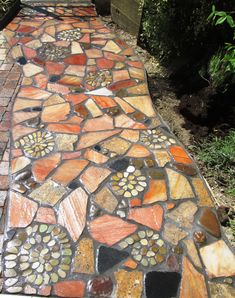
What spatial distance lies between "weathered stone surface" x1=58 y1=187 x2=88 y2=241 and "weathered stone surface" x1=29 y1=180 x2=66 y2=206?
79 millimetres

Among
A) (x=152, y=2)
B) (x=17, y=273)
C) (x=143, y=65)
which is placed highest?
(x=152, y=2)

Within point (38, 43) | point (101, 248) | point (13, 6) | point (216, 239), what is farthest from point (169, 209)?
point (13, 6)

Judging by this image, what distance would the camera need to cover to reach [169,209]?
9.69ft

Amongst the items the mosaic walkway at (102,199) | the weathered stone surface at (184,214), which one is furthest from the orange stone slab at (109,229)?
the weathered stone surface at (184,214)

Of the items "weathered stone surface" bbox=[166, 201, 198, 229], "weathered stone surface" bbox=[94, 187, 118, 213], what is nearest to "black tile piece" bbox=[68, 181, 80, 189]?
"weathered stone surface" bbox=[94, 187, 118, 213]

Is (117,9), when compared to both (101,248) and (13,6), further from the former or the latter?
(101,248)

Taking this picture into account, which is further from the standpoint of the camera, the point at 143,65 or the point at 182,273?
the point at 143,65

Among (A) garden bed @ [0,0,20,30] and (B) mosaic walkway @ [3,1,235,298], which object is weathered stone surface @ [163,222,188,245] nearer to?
(B) mosaic walkway @ [3,1,235,298]

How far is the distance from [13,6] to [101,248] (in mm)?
4709

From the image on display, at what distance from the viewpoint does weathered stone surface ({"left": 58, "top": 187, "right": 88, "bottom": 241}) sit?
109 inches

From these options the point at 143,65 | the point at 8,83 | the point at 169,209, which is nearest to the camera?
the point at 169,209

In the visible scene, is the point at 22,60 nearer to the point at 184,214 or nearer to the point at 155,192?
the point at 155,192

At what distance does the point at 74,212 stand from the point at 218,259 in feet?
4.00

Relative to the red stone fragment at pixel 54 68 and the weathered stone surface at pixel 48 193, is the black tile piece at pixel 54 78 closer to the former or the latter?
the red stone fragment at pixel 54 68
